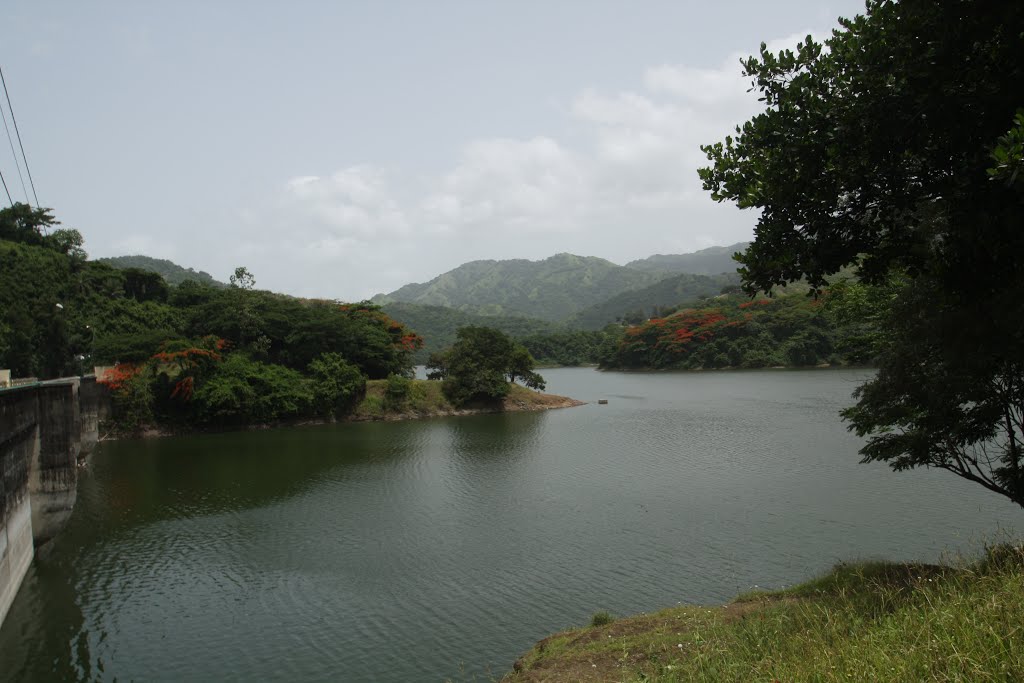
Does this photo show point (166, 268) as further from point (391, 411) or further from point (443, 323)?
point (391, 411)

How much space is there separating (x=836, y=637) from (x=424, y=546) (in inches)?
559

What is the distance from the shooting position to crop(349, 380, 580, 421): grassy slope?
162 ft

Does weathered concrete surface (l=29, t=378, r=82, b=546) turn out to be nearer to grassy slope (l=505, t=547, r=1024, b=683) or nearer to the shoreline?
grassy slope (l=505, t=547, r=1024, b=683)

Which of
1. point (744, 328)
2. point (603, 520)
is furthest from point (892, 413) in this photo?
point (744, 328)

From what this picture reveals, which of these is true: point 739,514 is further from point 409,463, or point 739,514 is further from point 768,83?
point 409,463

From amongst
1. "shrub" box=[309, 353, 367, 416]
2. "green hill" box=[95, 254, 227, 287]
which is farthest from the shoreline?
"green hill" box=[95, 254, 227, 287]

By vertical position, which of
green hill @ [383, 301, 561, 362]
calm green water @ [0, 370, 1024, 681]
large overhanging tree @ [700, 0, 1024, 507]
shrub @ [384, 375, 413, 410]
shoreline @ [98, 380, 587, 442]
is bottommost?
calm green water @ [0, 370, 1024, 681]

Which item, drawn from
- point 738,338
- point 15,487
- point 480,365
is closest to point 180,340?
point 480,365

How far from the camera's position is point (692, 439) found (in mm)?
34812

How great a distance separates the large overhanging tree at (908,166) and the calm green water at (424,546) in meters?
7.69

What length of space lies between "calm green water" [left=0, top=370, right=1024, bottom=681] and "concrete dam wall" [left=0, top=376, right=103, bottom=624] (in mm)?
906

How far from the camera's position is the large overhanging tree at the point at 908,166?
6332 mm

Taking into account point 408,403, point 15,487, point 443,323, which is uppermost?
point 443,323

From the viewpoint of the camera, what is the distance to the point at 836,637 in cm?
581
